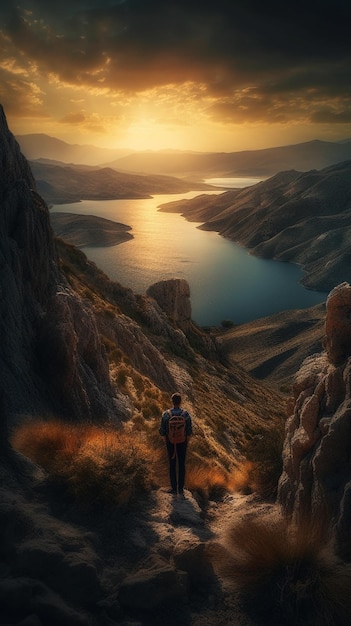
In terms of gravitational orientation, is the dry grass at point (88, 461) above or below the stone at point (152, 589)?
above

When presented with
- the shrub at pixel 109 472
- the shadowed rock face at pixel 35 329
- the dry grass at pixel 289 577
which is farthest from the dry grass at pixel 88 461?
the dry grass at pixel 289 577

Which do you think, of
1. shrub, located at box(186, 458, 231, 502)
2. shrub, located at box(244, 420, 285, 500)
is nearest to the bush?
shrub, located at box(186, 458, 231, 502)

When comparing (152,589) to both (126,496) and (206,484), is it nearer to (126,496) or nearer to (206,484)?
(126,496)

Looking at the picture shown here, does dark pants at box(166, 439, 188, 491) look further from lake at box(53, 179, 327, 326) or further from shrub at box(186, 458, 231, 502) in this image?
lake at box(53, 179, 327, 326)

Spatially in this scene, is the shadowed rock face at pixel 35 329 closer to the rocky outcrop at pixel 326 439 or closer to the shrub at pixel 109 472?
the shrub at pixel 109 472

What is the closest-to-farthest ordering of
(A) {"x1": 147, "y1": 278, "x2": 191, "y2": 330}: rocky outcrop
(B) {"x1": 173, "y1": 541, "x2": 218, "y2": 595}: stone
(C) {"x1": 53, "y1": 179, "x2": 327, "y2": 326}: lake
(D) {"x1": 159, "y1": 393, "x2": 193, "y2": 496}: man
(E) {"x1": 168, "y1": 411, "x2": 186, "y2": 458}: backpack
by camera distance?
(B) {"x1": 173, "y1": 541, "x2": 218, "y2": 595}: stone → (E) {"x1": 168, "y1": 411, "x2": 186, "y2": 458}: backpack → (D) {"x1": 159, "y1": 393, "x2": 193, "y2": 496}: man → (A) {"x1": 147, "y1": 278, "x2": 191, "y2": 330}: rocky outcrop → (C) {"x1": 53, "y1": 179, "x2": 327, "y2": 326}: lake

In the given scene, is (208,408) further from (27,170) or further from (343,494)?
(343,494)
